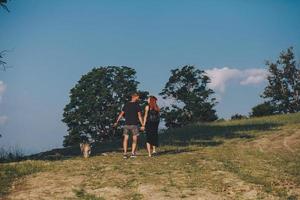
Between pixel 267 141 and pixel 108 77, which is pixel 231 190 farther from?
pixel 108 77

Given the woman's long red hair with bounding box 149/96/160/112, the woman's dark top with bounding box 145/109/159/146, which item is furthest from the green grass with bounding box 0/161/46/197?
the woman's long red hair with bounding box 149/96/160/112

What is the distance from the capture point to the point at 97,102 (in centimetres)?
7500

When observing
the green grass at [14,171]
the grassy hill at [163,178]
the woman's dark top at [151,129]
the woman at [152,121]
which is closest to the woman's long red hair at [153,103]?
the woman at [152,121]

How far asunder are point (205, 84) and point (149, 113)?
218ft

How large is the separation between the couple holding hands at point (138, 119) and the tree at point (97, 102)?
164ft

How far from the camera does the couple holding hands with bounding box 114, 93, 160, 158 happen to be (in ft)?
68.5

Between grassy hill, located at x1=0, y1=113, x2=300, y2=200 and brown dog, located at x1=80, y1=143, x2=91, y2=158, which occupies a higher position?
brown dog, located at x1=80, y1=143, x2=91, y2=158

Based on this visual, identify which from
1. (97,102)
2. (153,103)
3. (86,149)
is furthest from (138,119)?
(97,102)

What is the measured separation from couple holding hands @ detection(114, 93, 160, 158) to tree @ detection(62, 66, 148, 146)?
164 feet

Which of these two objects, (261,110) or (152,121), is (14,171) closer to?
(152,121)

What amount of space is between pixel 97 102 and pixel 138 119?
54.3 m

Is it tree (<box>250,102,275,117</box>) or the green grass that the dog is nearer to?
the green grass

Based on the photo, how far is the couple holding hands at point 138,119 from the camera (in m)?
20.9

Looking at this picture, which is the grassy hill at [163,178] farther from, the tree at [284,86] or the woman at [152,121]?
the tree at [284,86]
